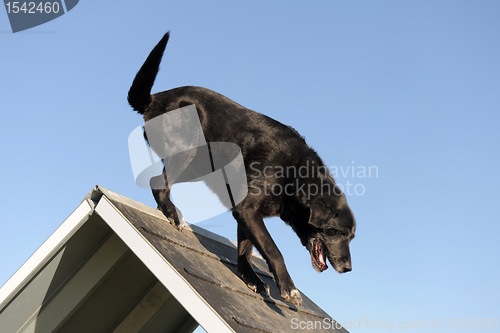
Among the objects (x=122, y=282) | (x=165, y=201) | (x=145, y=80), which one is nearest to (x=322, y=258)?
(x=165, y=201)

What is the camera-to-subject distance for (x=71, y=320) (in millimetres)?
2662

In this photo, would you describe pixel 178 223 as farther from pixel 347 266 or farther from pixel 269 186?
pixel 347 266

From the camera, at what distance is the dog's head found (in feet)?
10.3

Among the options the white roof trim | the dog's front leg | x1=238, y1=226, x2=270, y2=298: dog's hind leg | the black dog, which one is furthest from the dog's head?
the white roof trim

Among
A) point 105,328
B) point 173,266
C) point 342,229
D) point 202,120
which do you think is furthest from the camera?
point 202,120

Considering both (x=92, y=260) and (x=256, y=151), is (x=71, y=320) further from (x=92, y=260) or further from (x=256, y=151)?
(x=256, y=151)

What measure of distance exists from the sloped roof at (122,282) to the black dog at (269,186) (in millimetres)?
247

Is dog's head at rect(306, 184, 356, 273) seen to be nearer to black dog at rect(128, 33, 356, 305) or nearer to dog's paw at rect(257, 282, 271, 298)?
black dog at rect(128, 33, 356, 305)

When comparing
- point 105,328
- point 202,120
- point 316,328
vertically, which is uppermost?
point 202,120

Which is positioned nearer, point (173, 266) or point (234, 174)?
point (173, 266)

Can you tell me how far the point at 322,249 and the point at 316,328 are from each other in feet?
1.57

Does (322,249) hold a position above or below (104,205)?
below

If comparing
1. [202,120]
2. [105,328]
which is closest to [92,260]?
[105,328]

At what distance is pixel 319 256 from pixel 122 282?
121 cm
